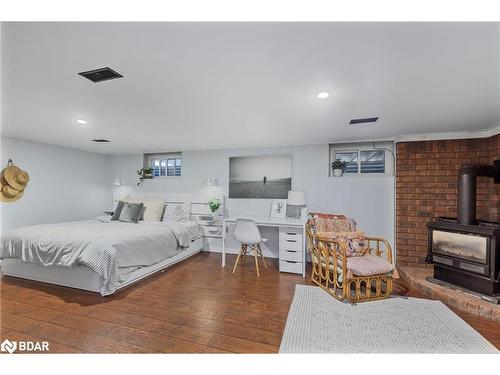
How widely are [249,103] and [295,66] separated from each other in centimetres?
82

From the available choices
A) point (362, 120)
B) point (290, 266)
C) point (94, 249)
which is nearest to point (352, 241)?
point (290, 266)

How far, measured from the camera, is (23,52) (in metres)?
1.57

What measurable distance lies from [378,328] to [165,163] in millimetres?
5024

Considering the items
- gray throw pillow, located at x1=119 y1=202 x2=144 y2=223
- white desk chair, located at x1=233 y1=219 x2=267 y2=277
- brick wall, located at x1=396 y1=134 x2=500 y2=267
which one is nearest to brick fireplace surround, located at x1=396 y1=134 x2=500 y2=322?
brick wall, located at x1=396 y1=134 x2=500 y2=267

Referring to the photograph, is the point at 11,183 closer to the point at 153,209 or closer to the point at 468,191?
the point at 153,209

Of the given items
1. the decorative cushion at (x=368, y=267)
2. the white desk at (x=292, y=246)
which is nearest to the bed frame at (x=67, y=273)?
the white desk at (x=292, y=246)

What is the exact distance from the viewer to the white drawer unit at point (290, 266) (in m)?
3.60

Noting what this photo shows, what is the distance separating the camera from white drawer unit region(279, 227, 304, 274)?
11.8 ft

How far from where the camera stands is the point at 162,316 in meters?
2.33

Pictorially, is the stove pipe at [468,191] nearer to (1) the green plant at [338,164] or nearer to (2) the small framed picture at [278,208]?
(1) the green plant at [338,164]

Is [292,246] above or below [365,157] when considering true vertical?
below

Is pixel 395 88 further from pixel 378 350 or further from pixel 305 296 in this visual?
pixel 305 296

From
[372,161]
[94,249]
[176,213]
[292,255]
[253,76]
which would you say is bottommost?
[292,255]
